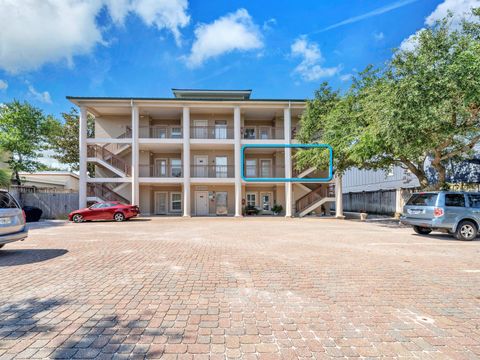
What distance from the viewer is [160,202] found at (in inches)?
941

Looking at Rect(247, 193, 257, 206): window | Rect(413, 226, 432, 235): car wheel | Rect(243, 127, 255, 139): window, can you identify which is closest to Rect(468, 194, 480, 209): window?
Rect(413, 226, 432, 235): car wheel

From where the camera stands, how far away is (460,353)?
272cm

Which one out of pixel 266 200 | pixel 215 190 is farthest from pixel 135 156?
pixel 266 200

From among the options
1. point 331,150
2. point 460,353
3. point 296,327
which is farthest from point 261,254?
point 331,150

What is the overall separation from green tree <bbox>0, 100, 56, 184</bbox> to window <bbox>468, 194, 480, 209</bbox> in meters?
27.0

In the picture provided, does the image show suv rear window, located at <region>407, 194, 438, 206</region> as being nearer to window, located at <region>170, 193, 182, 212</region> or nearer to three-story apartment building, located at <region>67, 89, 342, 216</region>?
three-story apartment building, located at <region>67, 89, 342, 216</region>

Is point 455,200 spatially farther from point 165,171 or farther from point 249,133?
point 165,171

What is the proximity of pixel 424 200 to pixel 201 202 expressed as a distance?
1686 centimetres

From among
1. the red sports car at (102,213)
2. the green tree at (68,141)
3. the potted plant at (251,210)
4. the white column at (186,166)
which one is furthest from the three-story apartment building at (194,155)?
the green tree at (68,141)

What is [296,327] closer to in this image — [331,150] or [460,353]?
[460,353]

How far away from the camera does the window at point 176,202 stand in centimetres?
2381

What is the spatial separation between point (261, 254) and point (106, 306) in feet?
13.7

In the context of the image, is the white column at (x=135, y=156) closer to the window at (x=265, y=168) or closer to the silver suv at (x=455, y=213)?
the window at (x=265, y=168)

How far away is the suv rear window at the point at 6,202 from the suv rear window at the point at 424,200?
13.0 m
